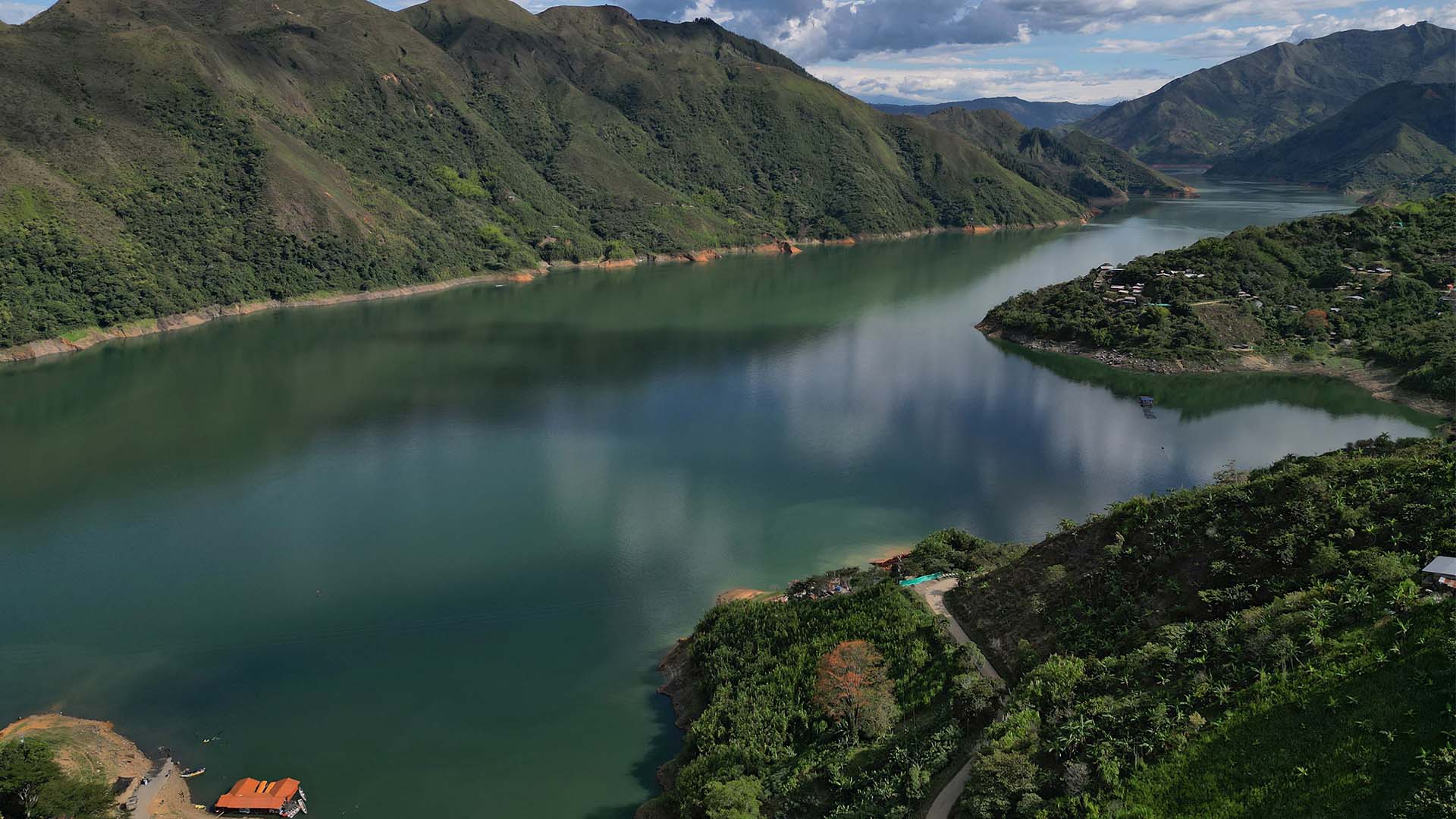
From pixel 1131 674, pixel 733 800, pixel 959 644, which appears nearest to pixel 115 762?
pixel 733 800

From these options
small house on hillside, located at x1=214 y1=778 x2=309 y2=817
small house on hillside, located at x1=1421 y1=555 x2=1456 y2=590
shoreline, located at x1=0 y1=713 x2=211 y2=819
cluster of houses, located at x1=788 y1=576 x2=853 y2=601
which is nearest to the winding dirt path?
cluster of houses, located at x1=788 y1=576 x2=853 y2=601

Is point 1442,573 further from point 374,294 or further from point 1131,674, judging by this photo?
point 374,294

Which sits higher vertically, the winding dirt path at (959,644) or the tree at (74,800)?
the winding dirt path at (959,644)

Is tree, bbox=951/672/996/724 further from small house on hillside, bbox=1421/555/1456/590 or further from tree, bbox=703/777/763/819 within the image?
small house on hillside, bbox=1421/555/1456/590

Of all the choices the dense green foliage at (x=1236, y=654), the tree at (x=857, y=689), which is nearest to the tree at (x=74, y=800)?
the tree at (x=857, y=689)

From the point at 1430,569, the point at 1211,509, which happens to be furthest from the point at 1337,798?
the point at 1211,509

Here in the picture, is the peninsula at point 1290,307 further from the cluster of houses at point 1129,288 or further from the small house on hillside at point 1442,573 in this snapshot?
the small house on hillside at point 1442,573

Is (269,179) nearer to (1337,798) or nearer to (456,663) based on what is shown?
(456,663)
